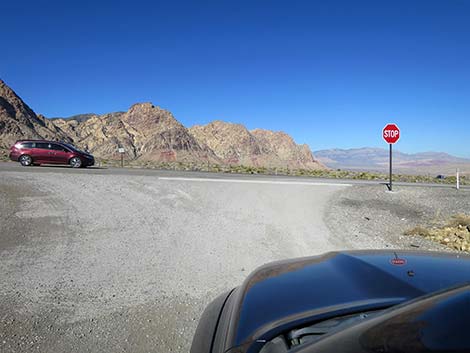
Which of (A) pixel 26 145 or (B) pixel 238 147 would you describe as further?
(B) pixel 238 147

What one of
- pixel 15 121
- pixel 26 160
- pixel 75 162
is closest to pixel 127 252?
pixel 75 162

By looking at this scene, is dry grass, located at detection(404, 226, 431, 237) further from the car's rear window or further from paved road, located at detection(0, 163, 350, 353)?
the car's rear window

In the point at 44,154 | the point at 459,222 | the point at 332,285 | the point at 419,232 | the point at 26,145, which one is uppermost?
the point at 26,145

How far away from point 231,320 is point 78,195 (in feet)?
37.0

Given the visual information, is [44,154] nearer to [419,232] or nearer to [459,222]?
[419,232]

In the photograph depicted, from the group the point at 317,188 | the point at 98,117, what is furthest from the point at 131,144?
the point at 317,188

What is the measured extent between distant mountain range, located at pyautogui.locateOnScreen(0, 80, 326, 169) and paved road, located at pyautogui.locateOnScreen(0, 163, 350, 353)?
91.0m

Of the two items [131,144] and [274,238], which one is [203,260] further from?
[131,144]

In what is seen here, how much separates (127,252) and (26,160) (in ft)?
64.9

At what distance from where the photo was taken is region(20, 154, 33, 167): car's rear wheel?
920 inches

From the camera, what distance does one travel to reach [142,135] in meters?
143

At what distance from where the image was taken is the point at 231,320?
2.15m

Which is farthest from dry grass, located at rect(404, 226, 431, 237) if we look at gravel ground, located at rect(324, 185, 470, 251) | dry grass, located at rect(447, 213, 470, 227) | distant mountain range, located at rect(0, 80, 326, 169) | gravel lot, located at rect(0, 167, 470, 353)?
distant mountain range, located at rect(0, 80, 326, 169)

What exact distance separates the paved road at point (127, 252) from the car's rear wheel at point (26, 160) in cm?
949
